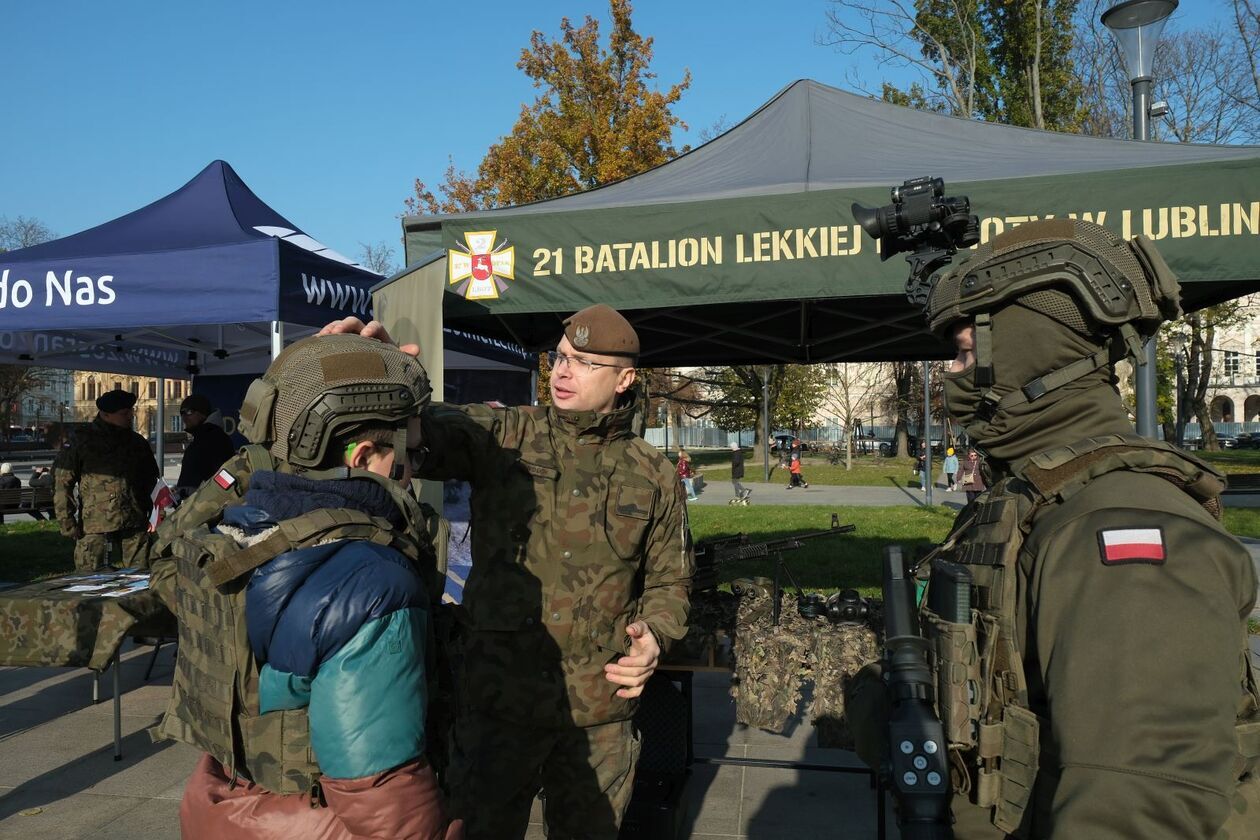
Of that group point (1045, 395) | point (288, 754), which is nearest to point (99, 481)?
point (288, 754)

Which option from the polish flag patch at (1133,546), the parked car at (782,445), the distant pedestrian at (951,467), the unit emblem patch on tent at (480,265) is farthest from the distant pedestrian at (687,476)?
the parked car at (782,445)

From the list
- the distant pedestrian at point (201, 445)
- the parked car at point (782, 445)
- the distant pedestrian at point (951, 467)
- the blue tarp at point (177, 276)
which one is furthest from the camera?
the parked car at point (782, 445)

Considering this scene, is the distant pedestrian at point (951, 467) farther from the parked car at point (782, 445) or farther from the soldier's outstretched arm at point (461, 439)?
the parked car at point (782, 445)

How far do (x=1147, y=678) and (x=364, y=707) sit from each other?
118 cm

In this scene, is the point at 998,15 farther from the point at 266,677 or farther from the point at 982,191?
the point at 266,677

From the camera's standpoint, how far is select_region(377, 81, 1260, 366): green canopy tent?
10.9 ft

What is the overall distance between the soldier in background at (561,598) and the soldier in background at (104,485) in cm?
636

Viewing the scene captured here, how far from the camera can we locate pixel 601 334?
2770 mm

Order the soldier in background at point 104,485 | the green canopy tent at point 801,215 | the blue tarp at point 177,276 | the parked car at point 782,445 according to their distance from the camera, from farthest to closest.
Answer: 1. the parked car at point 782,445
2. the soldier in background at point 104,485
3. the blue tarp at point 177,276
4. the green canopy tent at point 801,215

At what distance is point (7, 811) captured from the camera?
155 inches

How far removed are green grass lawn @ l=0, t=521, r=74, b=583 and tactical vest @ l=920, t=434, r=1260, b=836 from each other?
10.2 meters

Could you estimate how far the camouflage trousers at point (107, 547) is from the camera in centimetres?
771

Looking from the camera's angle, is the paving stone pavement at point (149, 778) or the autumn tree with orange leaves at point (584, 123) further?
the autumn tree with orange leaves at point (584, 123)

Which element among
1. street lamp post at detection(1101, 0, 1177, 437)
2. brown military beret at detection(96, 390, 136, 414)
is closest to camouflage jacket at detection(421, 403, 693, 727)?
street lamp post at detection(1101, 0, 1177, 437)
